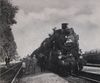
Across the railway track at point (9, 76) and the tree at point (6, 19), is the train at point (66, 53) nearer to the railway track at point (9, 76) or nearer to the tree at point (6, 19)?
the railway track at point (9, 76)

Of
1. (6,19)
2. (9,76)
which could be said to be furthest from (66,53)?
(6,19)

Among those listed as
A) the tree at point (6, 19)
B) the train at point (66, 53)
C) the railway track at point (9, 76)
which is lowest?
the railway track at point (9, 76)

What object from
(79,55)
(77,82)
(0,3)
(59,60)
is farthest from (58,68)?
(0,3)

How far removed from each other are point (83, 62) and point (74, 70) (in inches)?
33.3

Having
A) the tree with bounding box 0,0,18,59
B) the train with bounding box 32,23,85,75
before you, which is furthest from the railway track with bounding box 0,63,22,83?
the train with bounding box 32,23,85,75

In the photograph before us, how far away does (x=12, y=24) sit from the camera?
102 feet

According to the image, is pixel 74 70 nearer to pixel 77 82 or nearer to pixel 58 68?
pixel 58 68

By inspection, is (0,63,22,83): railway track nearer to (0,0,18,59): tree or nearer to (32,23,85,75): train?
(0,0,18,59): tree

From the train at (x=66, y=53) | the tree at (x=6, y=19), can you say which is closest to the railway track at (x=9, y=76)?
the tree at (x=6, y=19)

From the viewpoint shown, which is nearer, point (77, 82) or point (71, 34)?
point (77, 82)

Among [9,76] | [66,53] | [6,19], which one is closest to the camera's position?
[66,53]

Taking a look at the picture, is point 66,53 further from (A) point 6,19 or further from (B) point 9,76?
(A) point 6,19

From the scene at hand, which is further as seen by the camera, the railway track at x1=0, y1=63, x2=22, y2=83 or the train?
the railway track at x1=0, y1=63, x2=22, y2=83

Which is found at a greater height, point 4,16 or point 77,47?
point 4,16
